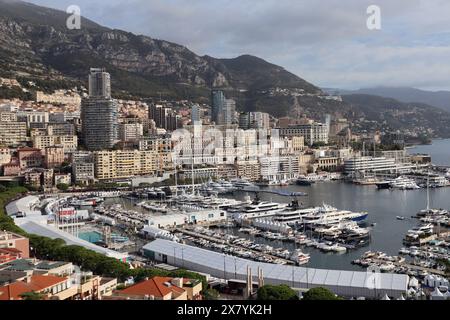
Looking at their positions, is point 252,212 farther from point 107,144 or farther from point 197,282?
point 107,144

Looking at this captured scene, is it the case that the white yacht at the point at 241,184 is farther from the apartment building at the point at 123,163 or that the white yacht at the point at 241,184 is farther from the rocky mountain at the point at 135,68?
the rocky mountain at the point at 135,68

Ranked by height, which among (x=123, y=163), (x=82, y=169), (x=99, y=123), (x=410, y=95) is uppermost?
(x=410, y=95)

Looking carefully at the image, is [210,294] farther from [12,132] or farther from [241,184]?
[12,132]

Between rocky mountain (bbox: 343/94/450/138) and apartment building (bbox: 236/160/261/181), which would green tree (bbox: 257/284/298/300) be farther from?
rocky mountain (bbox: 343/94/450/138)

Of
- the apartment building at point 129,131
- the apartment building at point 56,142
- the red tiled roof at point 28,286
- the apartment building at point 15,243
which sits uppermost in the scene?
the apartment building at point 129,131

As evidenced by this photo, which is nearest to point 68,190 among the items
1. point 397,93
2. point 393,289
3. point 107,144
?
point 107,144

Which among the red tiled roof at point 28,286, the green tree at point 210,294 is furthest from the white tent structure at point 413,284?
the red tiled roof at point 28,286

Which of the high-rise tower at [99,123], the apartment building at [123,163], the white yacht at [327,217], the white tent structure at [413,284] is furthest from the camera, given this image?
the high-rise tower at [99,123]

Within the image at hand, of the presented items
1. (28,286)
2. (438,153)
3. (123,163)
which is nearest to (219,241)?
(28,286)

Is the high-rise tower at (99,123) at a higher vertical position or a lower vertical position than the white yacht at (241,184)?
higher
